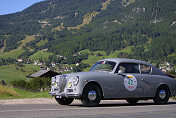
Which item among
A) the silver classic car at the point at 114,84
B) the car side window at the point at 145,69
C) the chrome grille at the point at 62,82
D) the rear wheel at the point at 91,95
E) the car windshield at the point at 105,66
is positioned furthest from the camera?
the car side window at the point at 145,69

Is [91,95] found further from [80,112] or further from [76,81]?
[80,112]

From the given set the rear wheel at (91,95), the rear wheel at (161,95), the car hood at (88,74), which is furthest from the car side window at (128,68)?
the rear wheel at (91,95)

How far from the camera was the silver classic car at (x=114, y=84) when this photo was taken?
1120cm

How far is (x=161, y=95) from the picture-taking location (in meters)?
13.2

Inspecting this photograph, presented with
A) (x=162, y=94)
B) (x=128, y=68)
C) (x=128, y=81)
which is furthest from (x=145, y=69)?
(x=128, y=81)

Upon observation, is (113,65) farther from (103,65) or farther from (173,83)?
(173,83)

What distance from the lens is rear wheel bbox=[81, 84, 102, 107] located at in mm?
11070

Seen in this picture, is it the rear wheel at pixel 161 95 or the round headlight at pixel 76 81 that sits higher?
the round headlight at pixel 76 81

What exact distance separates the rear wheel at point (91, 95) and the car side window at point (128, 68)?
1.32 meters

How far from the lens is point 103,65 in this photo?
502 inches

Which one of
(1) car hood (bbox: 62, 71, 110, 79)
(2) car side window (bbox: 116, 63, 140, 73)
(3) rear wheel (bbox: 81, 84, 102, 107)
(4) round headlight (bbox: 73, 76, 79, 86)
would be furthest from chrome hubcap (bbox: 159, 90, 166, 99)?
(4) round headlight (bbox: 73, 76, 79, 86)

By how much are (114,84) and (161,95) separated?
7.86 ft

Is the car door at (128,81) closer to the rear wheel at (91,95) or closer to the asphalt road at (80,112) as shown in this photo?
the rear wheel at (91,95)

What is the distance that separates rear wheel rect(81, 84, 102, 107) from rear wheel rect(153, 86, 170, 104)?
2845 millimetres
